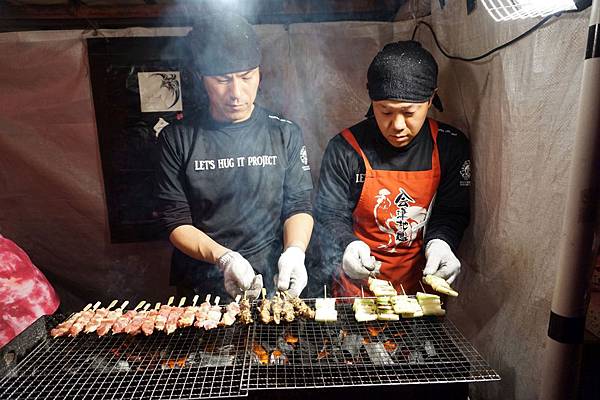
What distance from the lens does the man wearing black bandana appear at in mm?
3375

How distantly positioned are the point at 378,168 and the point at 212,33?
6.17ft

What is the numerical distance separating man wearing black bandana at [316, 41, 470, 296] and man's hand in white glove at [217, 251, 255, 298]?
0.85m

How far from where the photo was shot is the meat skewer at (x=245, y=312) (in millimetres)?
2924

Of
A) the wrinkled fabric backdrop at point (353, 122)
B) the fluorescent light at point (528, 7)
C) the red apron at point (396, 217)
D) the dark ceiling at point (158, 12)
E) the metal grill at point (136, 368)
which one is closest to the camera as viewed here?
the metal grill at point (136, 368)

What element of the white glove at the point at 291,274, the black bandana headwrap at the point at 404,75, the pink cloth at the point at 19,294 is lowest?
the pink cloth at the point at 19,294

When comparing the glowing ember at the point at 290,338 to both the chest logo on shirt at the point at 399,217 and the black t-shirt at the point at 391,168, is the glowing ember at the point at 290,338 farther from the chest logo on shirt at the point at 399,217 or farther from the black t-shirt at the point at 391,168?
the chest logo on shirt at the point at 399,217

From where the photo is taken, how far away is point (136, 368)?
8.04ft

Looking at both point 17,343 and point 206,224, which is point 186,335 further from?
point 206,224

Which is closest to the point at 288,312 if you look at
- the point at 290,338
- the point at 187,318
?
the point at 290,338

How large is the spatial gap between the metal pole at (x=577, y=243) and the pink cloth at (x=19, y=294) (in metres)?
4.15

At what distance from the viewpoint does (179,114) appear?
4.52 meters

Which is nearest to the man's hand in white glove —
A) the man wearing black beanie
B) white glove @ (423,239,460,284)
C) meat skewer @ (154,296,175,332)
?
the man wearing black beanie

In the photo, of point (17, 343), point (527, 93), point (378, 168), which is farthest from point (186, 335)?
point (527, 93)

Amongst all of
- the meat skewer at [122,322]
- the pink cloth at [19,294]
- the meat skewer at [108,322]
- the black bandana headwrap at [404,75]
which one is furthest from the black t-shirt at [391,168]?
the pink cloth at [19,294]
